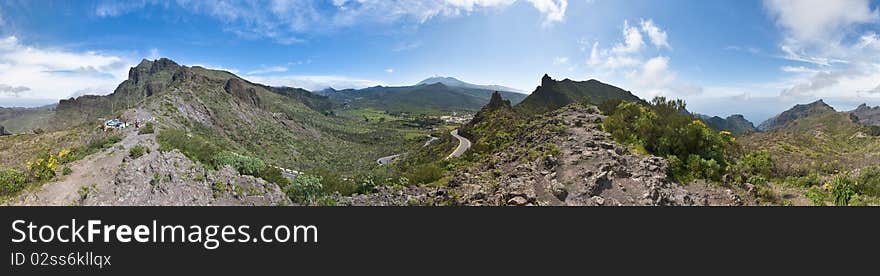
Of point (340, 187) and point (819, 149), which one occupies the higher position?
point (819, 149)

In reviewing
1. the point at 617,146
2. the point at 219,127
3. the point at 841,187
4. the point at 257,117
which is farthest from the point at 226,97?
the point at 841,187

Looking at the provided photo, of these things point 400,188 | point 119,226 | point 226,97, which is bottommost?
point 400,188

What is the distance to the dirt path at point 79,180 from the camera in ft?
52.4

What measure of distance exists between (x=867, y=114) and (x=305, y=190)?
20117cm

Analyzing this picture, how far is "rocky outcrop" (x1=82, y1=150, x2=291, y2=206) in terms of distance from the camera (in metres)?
16.4

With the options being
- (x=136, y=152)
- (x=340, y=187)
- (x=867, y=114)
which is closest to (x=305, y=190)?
(x=340, y=187)

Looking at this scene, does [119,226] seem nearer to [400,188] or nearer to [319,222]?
[319,222]

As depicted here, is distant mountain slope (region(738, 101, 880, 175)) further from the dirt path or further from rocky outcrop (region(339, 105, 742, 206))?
the dirt path

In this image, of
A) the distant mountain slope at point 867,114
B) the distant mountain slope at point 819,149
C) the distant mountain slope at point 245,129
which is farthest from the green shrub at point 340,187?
the distant mountain slope at point 867,114

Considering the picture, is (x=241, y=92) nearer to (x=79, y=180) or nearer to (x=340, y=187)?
(x=79, y=180)

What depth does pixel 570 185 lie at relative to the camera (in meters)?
17.1

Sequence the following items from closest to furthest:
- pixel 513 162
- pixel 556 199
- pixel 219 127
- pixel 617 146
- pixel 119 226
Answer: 1. pixel 119 226
2. pixel 556 199
3. pixel 617 146
4. pixel 513 162
5. pixel 219 127

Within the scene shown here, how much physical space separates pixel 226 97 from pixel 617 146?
108 m

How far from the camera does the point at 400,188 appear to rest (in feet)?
65.4
